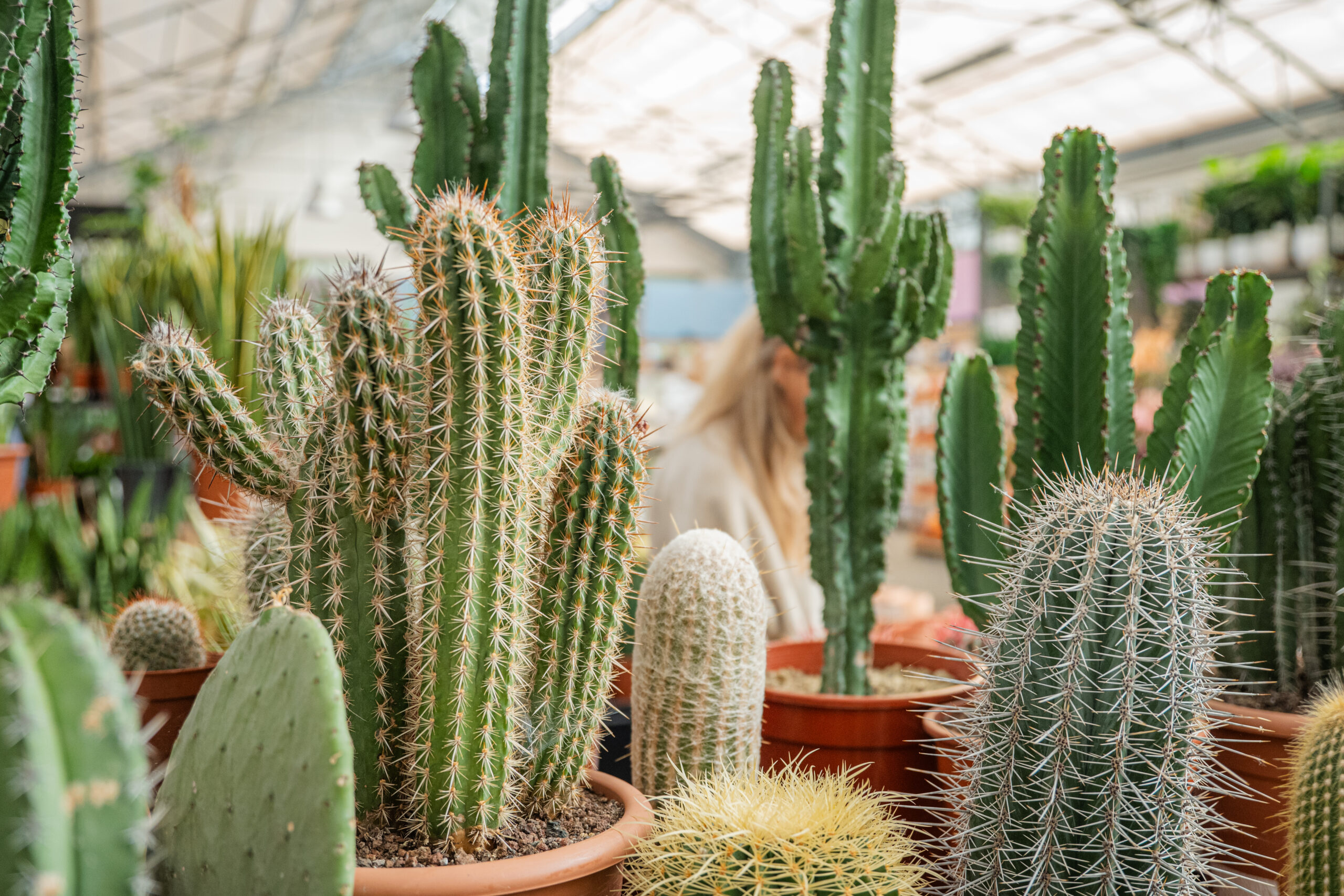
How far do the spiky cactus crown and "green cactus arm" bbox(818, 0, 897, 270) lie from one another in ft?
2.69

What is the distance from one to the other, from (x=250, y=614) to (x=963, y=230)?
17902 mm

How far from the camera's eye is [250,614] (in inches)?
45.2

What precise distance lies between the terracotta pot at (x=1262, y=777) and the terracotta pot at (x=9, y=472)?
13.0ft

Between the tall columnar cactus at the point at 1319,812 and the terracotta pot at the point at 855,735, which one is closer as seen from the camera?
the tall columnar cactus at the point at 1319,812

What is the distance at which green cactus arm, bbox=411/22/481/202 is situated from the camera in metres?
1.34

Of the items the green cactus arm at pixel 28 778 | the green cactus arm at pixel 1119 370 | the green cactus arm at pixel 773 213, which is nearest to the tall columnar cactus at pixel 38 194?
the green cactus arm at pixel 28 778

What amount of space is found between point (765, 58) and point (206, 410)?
6.94m

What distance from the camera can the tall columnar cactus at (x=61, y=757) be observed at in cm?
43

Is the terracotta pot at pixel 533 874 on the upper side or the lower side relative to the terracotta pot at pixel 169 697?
lower

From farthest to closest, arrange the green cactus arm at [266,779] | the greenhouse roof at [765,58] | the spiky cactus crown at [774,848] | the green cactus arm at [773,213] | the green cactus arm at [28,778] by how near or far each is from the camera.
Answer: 1. the greenhouse roof at [765,58]
2. the green cactus arm at [773,213]
3. the spiky cactus crown at [774,848]
4. the green cactus arm at [266,779]
5. the green cactus arm at [28,778]

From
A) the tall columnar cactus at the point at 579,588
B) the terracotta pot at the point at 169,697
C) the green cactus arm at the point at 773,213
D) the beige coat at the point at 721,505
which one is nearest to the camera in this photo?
the tall columnar cactus at the point at 579,588

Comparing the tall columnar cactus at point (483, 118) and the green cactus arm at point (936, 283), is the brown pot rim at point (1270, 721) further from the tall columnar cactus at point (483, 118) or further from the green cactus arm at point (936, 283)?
the tall columnar cactus at point (483, 118)

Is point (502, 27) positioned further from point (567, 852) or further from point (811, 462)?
point (567, 852)

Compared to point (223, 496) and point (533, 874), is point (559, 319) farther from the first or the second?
point (223, 496)
